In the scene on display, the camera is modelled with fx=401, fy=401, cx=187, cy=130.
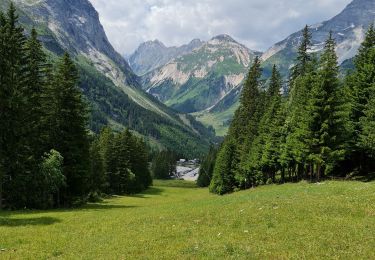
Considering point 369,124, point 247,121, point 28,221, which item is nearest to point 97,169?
point 247,121

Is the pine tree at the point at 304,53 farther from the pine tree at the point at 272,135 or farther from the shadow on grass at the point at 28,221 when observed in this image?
the shadow on grass at the point at 28,221

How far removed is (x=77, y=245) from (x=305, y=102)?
43309 mm

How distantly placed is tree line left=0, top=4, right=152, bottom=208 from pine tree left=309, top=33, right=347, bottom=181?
27269 millimetres

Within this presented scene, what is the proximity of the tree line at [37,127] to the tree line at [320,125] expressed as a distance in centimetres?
2728

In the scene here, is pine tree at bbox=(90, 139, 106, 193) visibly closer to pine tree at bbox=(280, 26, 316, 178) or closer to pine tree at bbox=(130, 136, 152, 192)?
pine tree at bbox=(130, 136, 152, 192)

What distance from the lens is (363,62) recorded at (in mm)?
53500

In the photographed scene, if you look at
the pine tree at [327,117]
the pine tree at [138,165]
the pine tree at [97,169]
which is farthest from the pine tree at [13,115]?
the pine tree at [138,165]

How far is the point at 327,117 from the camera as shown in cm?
4722

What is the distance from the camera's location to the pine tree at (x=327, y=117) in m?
46.2

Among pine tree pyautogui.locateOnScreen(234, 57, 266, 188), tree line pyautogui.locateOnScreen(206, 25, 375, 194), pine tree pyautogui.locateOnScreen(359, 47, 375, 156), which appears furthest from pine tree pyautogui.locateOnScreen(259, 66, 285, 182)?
pine tree pyautogui.locateOnScreen(359, 47, 375, 156)

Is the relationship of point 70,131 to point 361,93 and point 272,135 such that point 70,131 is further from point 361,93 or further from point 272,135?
point 361,93

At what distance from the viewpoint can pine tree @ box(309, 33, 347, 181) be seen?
46.2m

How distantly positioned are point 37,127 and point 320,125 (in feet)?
106

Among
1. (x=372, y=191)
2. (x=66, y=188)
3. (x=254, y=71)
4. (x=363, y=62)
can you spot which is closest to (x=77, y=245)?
(x=372, y=191)
